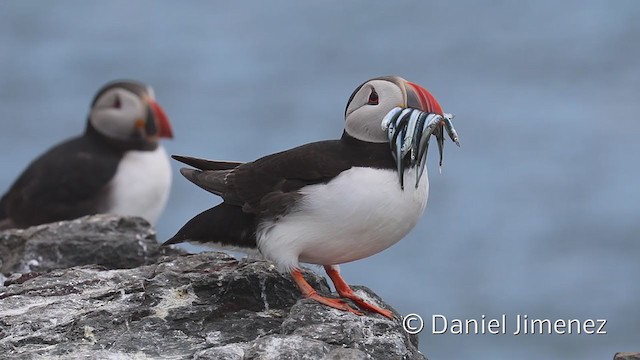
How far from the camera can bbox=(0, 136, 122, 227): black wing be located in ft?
32.3

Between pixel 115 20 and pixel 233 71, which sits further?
pixel 115 20

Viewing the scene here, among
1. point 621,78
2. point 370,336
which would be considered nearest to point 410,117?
point 370,336

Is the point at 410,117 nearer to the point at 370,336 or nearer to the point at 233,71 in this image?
the point at 370,336

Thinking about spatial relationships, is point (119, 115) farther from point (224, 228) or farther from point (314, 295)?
point (314, 295)

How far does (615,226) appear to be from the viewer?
14.1 metres

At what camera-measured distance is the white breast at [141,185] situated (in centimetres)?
1016

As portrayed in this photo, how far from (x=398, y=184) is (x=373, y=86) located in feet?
1.29

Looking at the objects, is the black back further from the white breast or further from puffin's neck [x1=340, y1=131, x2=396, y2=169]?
the white breast

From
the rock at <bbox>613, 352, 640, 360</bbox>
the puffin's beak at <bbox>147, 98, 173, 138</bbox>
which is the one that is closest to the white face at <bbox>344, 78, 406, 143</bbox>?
the rock at <bbox>613, 352, 640, 360</bbox>

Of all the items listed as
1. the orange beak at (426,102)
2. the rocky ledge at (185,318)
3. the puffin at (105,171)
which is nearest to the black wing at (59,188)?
the puffin at (105,171)

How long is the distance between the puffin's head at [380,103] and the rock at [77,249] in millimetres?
1624

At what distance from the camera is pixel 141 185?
10297 mm

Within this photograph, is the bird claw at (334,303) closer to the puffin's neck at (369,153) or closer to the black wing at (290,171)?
the black wing at (290,171)

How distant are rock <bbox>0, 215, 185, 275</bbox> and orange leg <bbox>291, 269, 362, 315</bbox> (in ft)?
4.93
